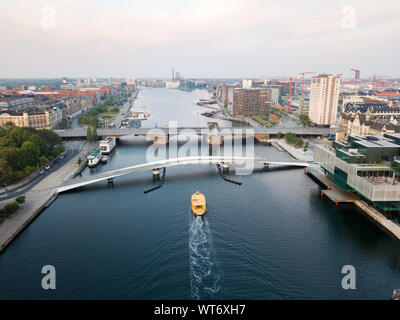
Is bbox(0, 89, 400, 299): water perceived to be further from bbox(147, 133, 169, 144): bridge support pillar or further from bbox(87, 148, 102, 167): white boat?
bbox(147, 133, 169, 144): bridge support pillar

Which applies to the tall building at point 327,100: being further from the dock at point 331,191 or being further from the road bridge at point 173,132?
the dock at point 331,191

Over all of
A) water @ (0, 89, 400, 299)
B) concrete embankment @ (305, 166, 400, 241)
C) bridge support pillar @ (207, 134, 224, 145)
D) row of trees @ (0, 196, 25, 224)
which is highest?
bridge support pillar @ (207, 134, 224, 145)

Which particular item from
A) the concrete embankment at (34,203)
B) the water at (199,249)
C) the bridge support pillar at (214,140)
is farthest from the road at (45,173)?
the bridge support pillar at (214,140)

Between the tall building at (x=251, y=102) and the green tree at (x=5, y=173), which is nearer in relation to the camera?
the green tree at (x=5, y=173)

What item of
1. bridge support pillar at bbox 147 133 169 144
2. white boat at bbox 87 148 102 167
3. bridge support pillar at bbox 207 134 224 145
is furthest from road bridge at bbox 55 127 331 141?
white boat at bbox 87 148 102 167

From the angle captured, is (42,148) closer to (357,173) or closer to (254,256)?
(254,256)
